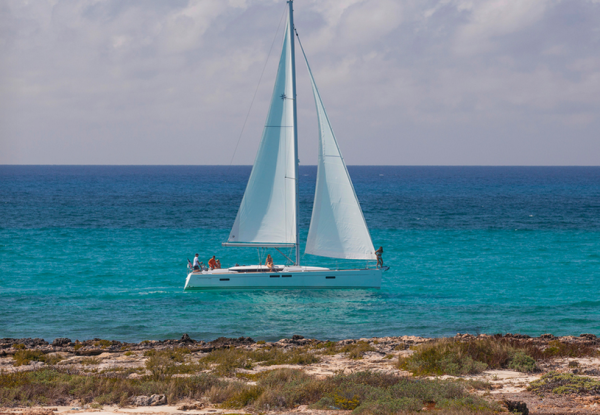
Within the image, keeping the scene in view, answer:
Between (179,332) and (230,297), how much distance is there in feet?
24.6

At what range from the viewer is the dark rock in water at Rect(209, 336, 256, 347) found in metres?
22.7

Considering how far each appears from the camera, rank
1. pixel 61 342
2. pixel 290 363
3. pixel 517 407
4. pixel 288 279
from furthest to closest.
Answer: pixel 288 279 < pixel 61 342 < pixel 290 363 < pixel 517 407

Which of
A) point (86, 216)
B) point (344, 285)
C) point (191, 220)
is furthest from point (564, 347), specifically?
point (86, 216)

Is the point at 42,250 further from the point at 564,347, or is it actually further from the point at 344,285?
the point at 564,347

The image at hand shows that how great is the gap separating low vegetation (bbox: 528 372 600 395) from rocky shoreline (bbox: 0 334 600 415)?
0.14 metres

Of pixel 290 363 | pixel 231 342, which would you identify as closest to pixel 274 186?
pixel 231 342

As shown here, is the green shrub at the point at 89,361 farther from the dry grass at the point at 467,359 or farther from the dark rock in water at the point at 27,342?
the dry grass at the point at 467,359

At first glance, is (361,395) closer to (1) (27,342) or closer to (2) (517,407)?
(2) (517,407)

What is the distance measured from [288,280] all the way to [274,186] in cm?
589

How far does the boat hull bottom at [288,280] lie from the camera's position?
3300 cm

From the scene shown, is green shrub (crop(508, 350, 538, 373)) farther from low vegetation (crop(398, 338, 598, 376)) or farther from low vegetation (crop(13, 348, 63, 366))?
low vegetation (crop(13, 348, 63, 366))

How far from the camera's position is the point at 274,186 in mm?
34375

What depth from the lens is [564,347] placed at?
19391 mm

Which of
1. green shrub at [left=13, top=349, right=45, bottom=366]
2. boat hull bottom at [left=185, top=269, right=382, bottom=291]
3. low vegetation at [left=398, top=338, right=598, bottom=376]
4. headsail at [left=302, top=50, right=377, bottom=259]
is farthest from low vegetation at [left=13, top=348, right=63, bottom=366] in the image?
headsail at [left=302, top=50, right=377, bottom=259]
